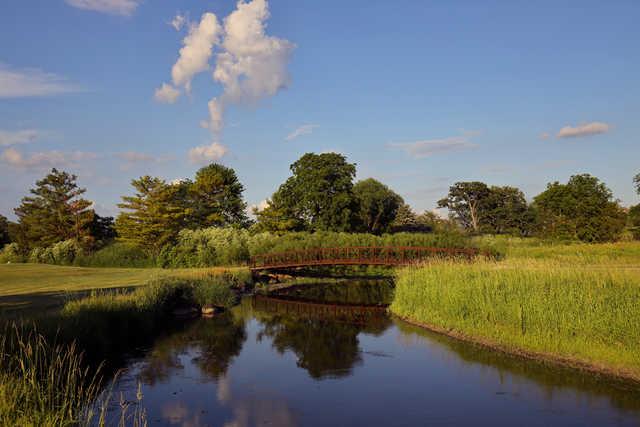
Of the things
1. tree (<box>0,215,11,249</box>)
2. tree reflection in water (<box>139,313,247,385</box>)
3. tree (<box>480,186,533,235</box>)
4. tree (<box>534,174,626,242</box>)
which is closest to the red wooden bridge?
tree reflection in water (<box>139,313,247,385</box>)

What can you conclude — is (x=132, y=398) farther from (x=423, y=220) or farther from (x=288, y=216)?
(x=423, y=220)

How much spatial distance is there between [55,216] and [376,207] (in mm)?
41817

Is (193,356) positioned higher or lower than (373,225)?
lower

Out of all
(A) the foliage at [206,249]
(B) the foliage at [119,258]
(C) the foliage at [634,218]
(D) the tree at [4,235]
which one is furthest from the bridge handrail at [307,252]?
(D) the tree at [4,235]

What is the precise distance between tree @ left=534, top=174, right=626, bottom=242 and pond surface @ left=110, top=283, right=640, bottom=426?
40.9m

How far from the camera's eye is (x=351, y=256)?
40.1 meters

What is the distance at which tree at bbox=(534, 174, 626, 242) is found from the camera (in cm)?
5222

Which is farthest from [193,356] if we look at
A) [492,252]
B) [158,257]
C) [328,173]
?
[328,173]

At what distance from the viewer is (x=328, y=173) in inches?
2140

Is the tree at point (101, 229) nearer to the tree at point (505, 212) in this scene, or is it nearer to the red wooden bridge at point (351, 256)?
the red wooden bridge at point (351, 256)

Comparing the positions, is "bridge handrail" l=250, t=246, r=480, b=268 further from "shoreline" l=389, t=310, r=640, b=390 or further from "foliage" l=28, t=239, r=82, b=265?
"foliage" l=28, t=239, r=82, b=265

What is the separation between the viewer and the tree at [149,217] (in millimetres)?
47406

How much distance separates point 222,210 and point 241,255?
1812 cm

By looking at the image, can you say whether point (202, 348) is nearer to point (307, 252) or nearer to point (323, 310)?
point (323, 310)
